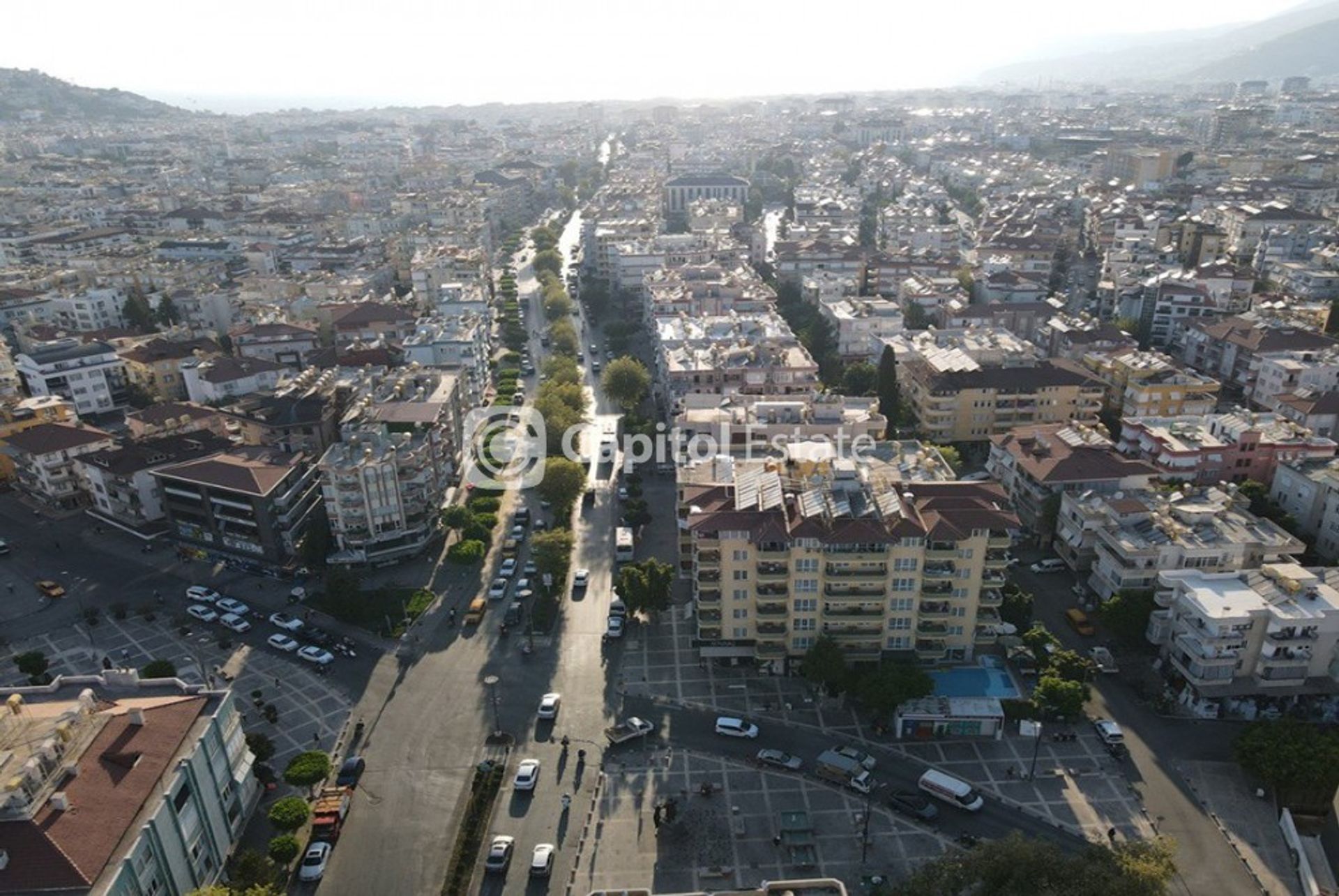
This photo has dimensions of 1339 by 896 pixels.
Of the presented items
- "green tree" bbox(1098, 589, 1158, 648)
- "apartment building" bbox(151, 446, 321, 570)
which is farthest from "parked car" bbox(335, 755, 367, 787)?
"green tree" bbox(1098, 589, 1158, 648)

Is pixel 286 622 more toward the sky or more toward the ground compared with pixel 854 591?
more toward the ground

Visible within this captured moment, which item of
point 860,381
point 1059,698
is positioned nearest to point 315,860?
point 1059,698

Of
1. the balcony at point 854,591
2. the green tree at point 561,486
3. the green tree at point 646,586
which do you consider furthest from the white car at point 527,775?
the green tree at point 561,486

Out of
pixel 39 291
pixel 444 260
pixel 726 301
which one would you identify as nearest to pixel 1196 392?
pixel 726 301

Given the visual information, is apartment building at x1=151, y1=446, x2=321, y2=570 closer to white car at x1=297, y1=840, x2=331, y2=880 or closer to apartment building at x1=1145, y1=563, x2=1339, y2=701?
white car at x1=297, y1=840, x2=331, y2=880

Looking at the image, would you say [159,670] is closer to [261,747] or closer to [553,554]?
[261,747]
